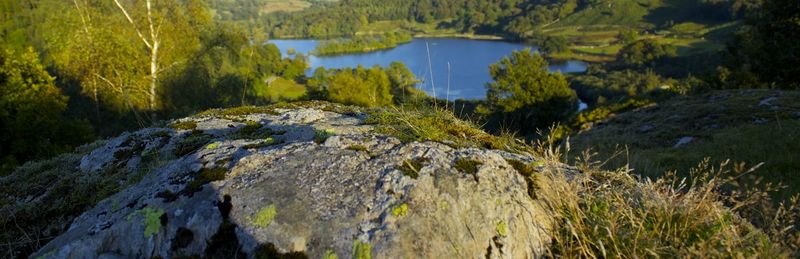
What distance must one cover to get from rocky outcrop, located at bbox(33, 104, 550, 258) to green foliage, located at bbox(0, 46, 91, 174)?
60.5 ft

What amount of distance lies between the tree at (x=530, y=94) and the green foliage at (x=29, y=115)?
3387 centimetres

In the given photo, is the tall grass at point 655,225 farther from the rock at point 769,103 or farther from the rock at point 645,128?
the rock at point 769,103

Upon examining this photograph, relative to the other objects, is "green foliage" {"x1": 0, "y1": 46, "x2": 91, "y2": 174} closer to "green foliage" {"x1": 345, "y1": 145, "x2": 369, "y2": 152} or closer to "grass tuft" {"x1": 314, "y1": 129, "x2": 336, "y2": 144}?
"grass tuft" {"x1": 314, "y1": 129, "x2": 336, "y2": 144}

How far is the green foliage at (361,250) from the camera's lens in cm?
307

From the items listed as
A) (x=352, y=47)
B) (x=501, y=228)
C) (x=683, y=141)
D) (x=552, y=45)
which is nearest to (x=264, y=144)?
(x=501, y=228)

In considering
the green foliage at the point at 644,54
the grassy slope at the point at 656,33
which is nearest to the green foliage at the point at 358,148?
the green foliage at the point at 644,54

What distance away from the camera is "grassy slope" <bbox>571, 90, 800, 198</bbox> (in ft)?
28.5

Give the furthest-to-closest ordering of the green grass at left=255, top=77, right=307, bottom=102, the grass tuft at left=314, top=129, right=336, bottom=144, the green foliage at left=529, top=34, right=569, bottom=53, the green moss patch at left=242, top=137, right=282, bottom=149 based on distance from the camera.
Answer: the green foliage at left=529, top=34, right=569, bottom=53, the green grass at left=255, top=77, right=307, bottom=102, the green moss patch at left=242, top=137, right=282, bottom=149, the grass tuft at left=314, top=129, right=336, bottom=144

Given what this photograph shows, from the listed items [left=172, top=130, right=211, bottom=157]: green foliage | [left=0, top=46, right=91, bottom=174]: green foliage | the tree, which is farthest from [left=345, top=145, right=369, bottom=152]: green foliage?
the tree

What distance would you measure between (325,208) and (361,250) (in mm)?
523

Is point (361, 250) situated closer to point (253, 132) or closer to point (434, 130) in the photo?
point (434, 130)

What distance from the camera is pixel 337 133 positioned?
16.1 ft

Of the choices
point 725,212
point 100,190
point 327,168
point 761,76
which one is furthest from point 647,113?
point 100,190

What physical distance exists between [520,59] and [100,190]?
43.6 meters
